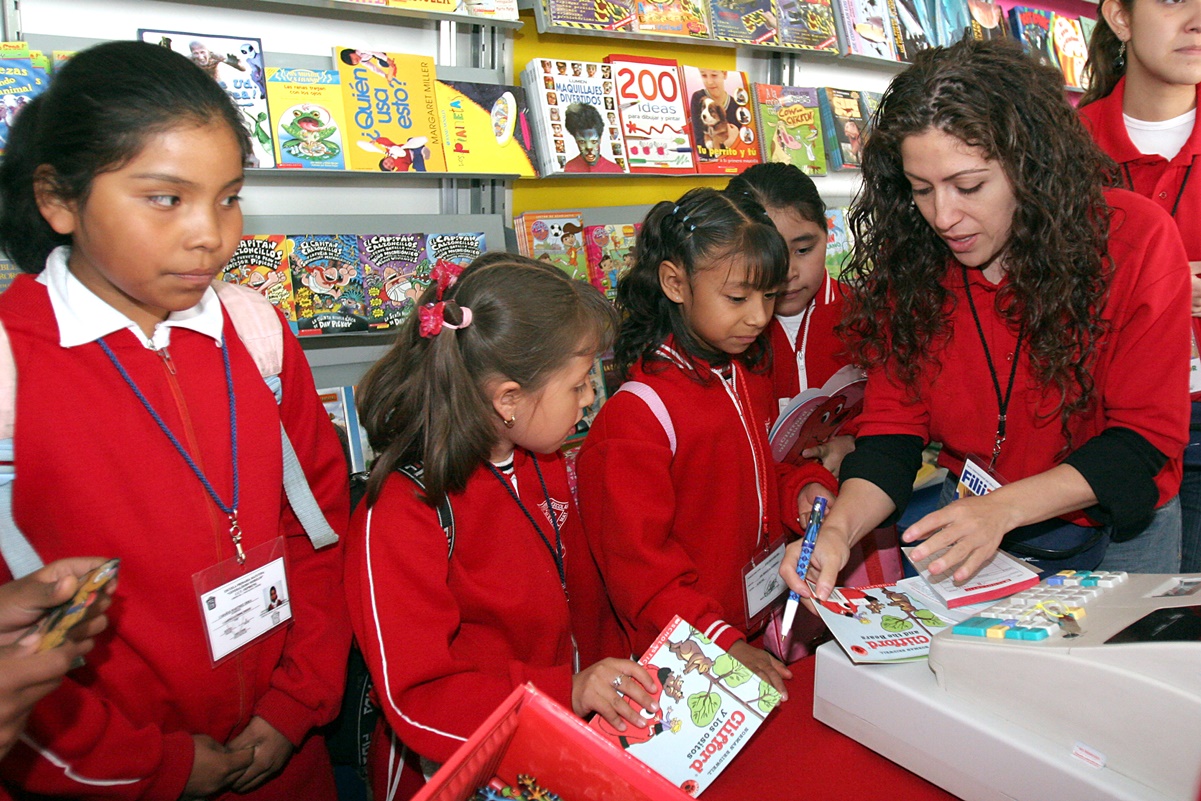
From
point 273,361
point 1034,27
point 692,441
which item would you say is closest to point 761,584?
point 692,441

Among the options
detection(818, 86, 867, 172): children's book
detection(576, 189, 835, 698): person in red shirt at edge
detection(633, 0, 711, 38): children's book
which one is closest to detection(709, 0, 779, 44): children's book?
detection(633, 0, 711, 38): children's book

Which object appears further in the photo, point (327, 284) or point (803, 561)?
point (327, 284)

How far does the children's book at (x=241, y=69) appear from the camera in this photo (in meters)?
1.92

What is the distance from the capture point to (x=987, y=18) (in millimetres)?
3578

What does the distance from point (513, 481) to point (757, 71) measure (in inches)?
89.9

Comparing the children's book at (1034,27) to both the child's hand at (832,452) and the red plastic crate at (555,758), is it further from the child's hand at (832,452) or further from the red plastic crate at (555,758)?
the red plastic crate at (555,758)

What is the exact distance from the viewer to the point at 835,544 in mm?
1361

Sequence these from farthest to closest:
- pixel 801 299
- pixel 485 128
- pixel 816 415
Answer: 1. pixel 485 128
2. pixel 801 299
3. pixel 816 415

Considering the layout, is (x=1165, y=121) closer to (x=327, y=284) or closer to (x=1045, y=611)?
(x=1045, y=611)

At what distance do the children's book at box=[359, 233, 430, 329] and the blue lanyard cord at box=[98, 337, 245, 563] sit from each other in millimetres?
843

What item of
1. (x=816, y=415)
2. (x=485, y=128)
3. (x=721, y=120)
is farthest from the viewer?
(x=721, y=120)

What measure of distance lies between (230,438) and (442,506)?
35 cm

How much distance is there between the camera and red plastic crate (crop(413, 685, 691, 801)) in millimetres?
793

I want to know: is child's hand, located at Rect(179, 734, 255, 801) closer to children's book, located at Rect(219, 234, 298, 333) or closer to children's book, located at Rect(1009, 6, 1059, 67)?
children's book, located at Rect(219, 234, 298, 333)
